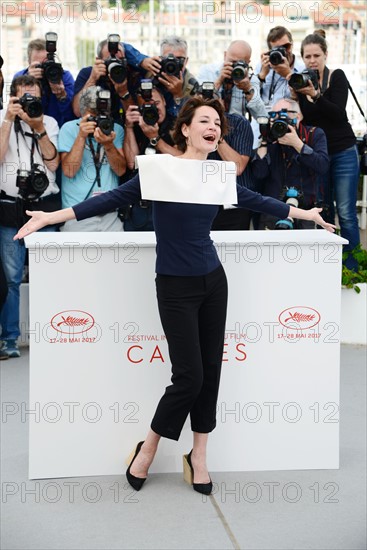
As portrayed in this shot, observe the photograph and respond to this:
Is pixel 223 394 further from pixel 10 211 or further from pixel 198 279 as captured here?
pixel 10 211

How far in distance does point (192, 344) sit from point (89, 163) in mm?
2594

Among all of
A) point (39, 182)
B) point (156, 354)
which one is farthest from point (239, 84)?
point (156, 354)

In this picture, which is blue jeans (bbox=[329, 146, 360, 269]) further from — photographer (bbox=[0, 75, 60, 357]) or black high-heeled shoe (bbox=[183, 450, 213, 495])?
black high-heeled shoe (bbox=[183, 450, 213, 495])

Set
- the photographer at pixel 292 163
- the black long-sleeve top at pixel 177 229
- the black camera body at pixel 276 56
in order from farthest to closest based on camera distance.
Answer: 1. the black camera body at pixel 276 56
2. the photographer at pixel 292 163
3. the black long-sleeve top at pixel 177 229

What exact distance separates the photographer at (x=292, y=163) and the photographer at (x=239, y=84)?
7.4 inches

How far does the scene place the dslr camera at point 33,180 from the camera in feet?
19.4

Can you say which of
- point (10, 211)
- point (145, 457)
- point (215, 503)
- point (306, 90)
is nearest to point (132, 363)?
point (145, 457)

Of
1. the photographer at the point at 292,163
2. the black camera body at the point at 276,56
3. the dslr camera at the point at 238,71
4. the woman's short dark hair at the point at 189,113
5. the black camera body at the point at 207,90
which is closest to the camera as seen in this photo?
the woman's short dark hair at the point at 189,113

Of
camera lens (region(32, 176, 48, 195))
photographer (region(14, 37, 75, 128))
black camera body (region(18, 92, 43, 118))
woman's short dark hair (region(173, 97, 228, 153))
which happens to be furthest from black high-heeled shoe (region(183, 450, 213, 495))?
photographer (region(14, 37, 75, 128))

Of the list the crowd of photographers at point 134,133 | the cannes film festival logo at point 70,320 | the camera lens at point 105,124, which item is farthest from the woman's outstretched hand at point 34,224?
the camera lens at point 105,124

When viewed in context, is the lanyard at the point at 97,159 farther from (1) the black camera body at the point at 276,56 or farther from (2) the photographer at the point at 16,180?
(1) the black camera body at the point at 276,56

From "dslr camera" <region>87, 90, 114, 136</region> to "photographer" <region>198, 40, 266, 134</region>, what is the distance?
2.96 feet

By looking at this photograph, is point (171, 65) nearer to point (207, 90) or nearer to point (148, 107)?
point (148, 107)

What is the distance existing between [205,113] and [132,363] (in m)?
1.17
